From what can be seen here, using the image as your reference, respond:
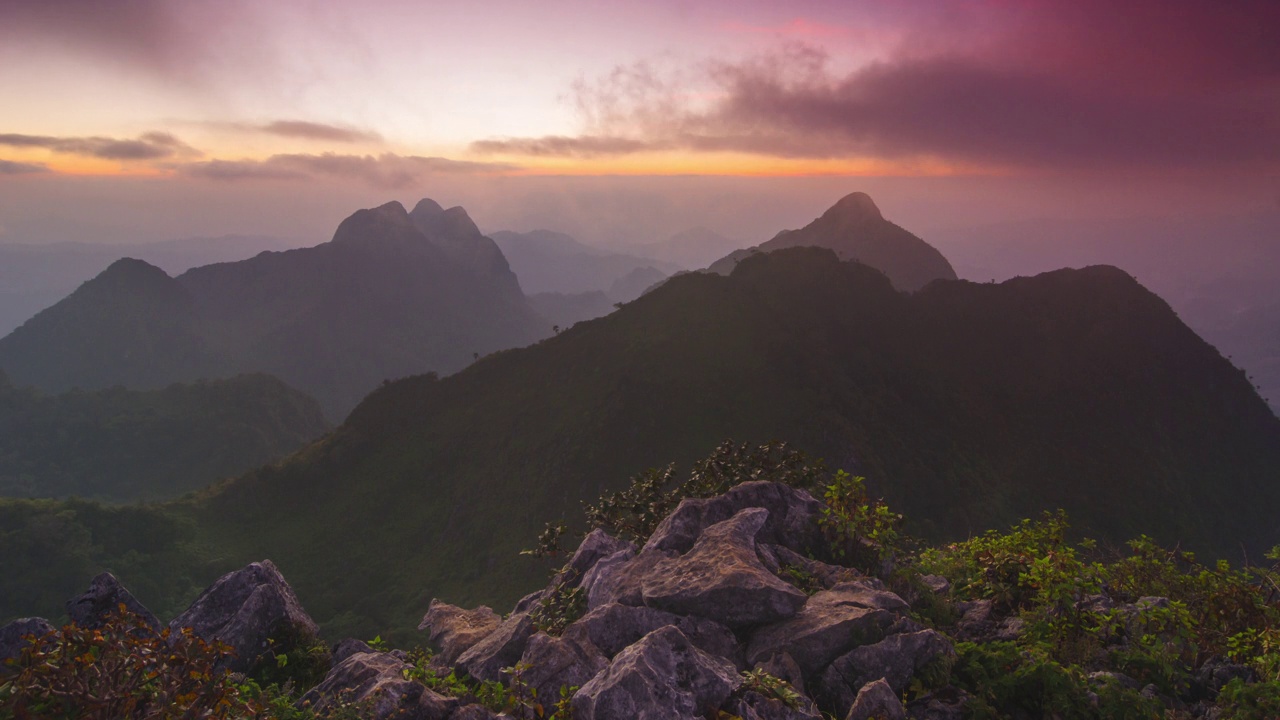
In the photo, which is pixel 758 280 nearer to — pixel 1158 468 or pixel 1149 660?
pixel 1158 468

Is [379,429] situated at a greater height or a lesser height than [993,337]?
lesser

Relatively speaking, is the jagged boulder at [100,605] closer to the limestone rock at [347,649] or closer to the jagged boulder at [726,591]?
the limestone rock at [347,649]

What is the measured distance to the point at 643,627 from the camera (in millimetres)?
11430

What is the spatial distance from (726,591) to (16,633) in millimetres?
12494

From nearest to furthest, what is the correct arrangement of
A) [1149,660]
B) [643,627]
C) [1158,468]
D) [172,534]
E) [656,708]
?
[656,708] < [1149,660] < [643,627] < [172,534] < [1158,468]

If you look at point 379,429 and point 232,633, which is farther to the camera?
point 379,429

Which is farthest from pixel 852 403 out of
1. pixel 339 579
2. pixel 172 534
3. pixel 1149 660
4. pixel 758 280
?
pixel 172 534

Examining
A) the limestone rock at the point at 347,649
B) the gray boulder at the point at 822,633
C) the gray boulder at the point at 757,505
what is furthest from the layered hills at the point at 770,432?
the gray boulder at the point at 822,633

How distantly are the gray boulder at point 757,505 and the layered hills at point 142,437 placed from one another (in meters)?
151

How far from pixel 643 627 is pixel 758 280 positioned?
92.2m

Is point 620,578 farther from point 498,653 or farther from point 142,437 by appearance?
point 142,437

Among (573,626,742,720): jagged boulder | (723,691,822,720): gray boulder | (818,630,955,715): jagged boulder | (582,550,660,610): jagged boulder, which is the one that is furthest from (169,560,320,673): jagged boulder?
(818,630,955,715): jagged boulder

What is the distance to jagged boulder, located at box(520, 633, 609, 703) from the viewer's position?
10367 millimetres

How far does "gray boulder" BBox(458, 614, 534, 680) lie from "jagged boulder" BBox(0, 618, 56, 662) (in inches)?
275
